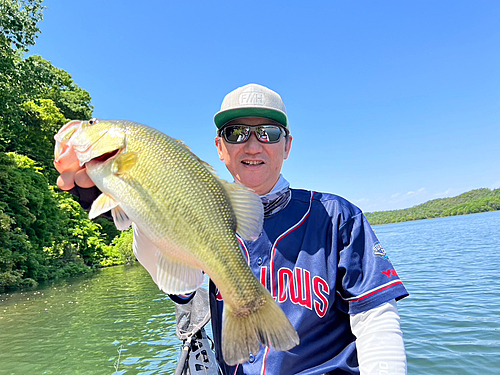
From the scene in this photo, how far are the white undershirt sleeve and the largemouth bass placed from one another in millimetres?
605

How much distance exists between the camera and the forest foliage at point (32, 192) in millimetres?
16484

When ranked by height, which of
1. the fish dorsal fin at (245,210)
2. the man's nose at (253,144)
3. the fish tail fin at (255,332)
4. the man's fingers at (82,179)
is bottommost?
the fish tail fin at (255,332)

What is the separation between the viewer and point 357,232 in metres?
2.23

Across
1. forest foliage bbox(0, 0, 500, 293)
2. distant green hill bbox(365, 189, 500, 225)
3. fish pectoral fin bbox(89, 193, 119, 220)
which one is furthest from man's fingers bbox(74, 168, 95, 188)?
distant green hill bbox(365, 189, 500, 225)

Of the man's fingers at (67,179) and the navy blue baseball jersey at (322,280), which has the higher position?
the man's fingers at (67,179)

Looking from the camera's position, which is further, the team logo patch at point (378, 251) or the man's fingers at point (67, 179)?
the team logo patch at point (378, 251)

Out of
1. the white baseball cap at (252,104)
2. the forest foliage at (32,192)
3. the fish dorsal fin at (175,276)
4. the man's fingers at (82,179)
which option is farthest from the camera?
the forest foliage at (32,192)

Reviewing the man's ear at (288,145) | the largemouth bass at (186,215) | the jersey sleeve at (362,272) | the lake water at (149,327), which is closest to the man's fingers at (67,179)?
the largemouth bass at (186,215)

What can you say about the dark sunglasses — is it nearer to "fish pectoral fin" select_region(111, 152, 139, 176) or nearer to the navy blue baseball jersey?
the navy blue baseball jersey

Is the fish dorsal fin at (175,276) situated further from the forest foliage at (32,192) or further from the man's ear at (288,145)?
the forest foliage at (32,192)

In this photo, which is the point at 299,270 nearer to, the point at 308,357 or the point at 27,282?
the point at 308,357

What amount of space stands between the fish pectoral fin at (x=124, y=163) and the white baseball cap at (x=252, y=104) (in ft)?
3.16

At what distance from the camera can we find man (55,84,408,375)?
2018mm

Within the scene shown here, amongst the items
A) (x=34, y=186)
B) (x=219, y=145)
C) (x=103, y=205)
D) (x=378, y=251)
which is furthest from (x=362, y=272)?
(x=34, y=186)
